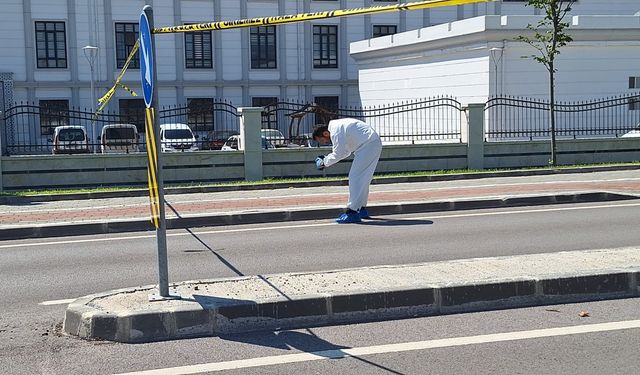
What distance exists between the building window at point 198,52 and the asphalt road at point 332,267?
2682 centimetres

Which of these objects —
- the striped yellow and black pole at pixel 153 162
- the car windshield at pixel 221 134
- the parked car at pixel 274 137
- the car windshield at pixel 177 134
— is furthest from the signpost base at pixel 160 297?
the car windshield at pixel 177 134

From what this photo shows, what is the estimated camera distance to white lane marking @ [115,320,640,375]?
5.50 meters

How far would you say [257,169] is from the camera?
1934cm

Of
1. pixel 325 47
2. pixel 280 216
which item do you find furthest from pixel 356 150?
pixel 325 47

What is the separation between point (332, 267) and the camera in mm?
8859

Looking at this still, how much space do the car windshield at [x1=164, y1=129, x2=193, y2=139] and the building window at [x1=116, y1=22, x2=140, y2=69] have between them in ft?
39.6

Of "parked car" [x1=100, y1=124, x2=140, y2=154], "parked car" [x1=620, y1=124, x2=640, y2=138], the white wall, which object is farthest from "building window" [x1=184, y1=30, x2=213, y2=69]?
"parked car" [x1=620, y1=124, x2=640, y2=138]

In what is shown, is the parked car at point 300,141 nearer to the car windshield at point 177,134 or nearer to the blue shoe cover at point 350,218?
the car windshield at point 177,134

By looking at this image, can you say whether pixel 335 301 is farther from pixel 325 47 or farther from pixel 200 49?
pixel 325 47

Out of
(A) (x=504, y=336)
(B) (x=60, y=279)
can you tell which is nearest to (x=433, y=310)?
(A) (x=504, y=336)

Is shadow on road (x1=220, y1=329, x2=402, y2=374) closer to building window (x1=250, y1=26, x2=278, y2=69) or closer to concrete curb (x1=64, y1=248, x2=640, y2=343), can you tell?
concrete curb (x1=64, y1=248, x2=640, y2=343)

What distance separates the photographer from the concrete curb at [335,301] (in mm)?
6258

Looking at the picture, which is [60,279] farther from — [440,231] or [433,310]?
[440,231]

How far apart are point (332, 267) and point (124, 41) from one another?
31225mm
